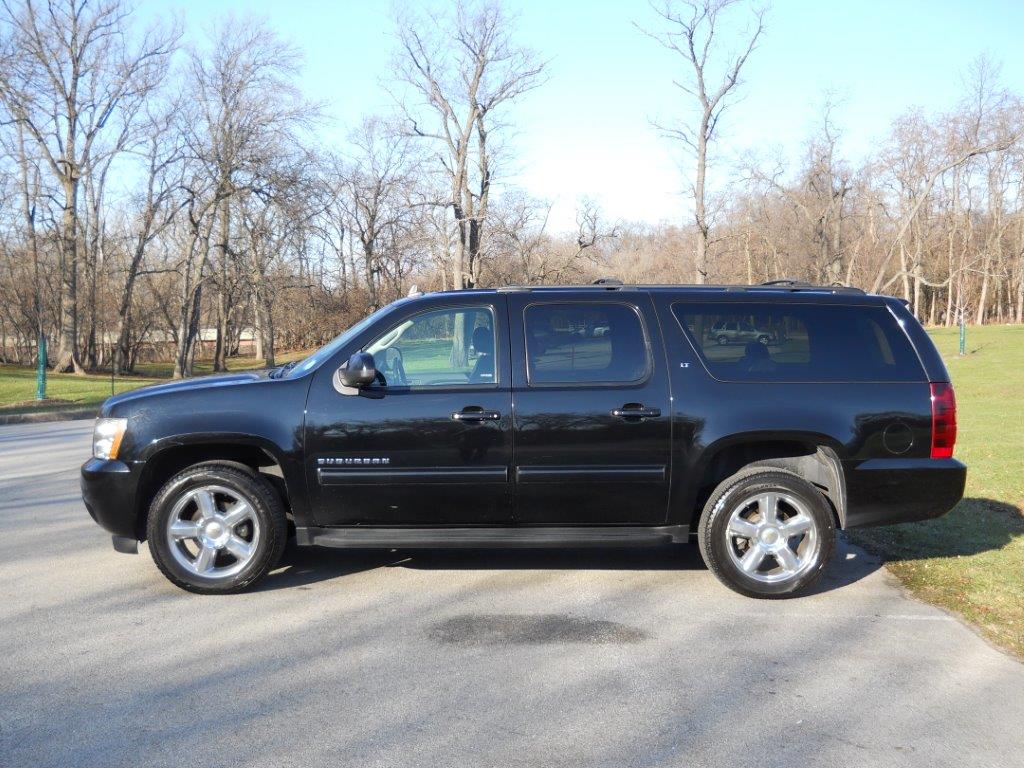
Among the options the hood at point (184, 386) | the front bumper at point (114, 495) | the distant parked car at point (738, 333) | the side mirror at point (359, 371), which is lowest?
the front bumper at point (114, 495)

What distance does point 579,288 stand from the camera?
18.5 ft

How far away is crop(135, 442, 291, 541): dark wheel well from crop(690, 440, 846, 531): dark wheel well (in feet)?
8.86

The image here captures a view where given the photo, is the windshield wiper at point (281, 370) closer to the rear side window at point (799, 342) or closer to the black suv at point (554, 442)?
the black suv at point (554, 442)

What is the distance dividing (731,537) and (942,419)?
1.48 metres

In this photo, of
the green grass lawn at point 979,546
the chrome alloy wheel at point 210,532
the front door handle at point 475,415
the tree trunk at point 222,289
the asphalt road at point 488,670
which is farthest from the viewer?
the tree trunk at point 222,289

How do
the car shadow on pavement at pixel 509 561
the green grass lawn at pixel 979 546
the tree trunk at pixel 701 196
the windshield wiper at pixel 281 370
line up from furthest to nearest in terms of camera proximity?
1. the tree trunk at pixel 701 196
2. the car shadow on pavement at pixel 509 561
3. the windshield wiper at pixel 281 370
4. the green grass lawn at pixel 979 546

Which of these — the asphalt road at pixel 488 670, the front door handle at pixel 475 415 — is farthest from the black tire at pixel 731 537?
the front door handle at pixel 475 415

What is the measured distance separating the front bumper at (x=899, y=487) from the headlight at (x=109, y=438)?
14.8 feet

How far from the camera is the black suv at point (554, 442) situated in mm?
5270

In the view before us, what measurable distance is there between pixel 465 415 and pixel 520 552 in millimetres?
1565

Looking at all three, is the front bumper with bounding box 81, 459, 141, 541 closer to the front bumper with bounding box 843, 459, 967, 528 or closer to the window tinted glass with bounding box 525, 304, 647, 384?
the window tinted glass with bounding box 525, 304, 647, 384

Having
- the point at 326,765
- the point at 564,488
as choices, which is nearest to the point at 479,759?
the point at 326,765

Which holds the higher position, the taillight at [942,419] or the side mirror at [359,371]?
the side mirror at [359,371]

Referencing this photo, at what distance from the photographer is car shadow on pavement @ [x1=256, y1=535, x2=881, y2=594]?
583cm
